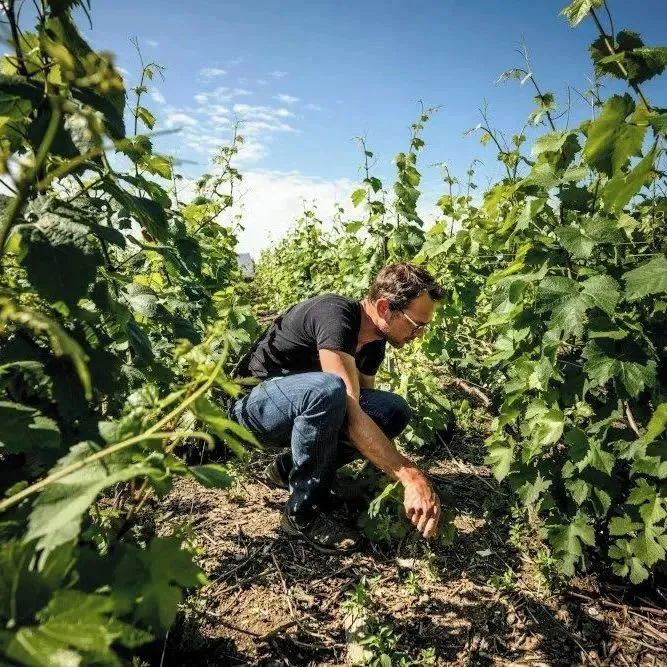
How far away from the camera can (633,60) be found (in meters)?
1.60

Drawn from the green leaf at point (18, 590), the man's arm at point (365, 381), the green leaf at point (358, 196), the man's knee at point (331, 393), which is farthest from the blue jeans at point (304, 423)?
the green leaf at point (358, 196)

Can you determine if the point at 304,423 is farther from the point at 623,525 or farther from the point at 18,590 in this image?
the point at 18,590

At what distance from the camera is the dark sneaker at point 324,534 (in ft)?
7.86

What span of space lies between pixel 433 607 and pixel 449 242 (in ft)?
6.51

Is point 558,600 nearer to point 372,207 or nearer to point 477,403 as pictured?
point 477,403

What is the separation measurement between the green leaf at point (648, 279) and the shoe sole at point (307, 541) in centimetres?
169

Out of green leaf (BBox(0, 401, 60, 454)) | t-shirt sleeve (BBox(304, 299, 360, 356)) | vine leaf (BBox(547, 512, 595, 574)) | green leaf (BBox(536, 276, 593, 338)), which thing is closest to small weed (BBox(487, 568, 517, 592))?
vine leaf (BBox(547, 512, 595, 574))

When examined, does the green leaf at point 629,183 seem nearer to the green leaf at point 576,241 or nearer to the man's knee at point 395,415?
the green leaf at point 576,241

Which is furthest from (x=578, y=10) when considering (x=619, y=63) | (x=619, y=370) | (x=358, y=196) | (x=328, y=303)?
(x=358, y=196)

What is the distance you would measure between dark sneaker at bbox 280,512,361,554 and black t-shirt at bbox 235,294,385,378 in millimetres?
842

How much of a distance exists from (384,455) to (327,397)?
0.41 meters

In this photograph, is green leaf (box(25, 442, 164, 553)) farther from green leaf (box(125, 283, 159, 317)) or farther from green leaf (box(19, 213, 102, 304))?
green leaf (box(125, 283, 159, 317))

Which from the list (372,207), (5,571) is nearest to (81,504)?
(5,571)

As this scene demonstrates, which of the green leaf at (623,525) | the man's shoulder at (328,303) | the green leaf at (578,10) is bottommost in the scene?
the green leaf at (623,525)
